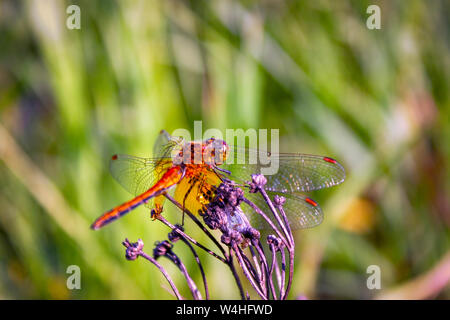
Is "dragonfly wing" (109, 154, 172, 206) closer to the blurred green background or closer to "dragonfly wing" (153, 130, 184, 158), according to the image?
"dragonfly wing" (153, 130, 184, 158)

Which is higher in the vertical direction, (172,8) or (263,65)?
(172,8)

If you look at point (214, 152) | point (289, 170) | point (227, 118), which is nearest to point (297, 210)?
point (289, 170)

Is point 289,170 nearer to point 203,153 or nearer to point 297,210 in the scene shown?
point 297,210

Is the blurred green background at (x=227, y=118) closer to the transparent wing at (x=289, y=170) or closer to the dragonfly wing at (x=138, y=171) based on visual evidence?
the dragonfly wing at (x=138, y=171)

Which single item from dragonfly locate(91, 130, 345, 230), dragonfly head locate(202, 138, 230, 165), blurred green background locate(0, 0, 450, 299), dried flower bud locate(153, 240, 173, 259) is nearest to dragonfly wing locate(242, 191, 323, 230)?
dragonfly locate(91, 130, 345, 230)

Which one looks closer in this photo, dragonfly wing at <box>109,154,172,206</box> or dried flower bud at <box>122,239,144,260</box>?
dried flower bud at <box>122,239,144,260</box>
